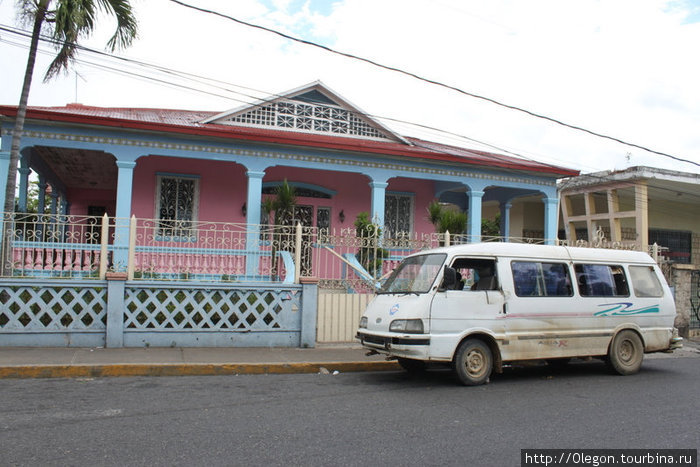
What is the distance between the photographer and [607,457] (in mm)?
4410

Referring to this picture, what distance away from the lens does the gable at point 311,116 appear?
14.4 metres

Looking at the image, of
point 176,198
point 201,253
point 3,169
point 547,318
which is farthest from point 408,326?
point 176,198

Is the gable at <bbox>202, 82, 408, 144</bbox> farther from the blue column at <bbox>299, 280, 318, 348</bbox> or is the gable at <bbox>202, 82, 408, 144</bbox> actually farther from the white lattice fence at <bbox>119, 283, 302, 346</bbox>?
the blue column at <bbox>299, 280, 318, 348</bbox>

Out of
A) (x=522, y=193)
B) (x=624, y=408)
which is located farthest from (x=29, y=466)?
(x=522, y=193)

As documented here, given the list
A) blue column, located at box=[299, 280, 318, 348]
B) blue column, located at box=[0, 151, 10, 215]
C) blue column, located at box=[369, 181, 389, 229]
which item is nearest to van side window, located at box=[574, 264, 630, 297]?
blue column, located at box=[299, 280, 318, 348]

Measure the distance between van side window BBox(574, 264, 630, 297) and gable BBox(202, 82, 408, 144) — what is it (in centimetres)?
778

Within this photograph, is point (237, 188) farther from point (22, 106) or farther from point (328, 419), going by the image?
point (328, 419)

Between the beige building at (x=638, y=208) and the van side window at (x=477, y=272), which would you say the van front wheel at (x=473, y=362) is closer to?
the van side window at (x=477, y=272)

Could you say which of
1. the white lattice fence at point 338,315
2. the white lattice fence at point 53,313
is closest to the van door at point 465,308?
the white lattice fence at point 338,315

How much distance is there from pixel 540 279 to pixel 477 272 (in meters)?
0.88

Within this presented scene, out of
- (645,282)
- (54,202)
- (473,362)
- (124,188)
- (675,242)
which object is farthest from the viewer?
(675,242)

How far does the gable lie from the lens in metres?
14.4

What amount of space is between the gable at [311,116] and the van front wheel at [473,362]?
29.0 feet

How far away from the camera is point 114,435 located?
4.78m
